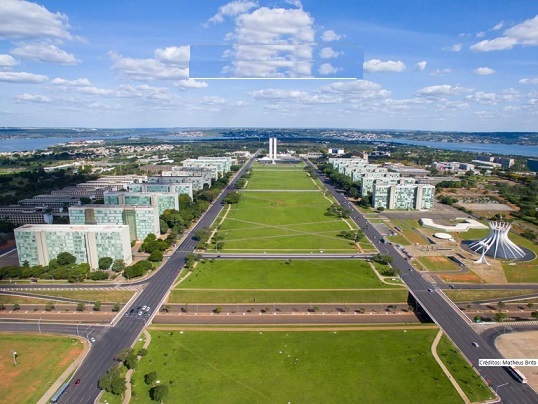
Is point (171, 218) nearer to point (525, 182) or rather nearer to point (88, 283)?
point (88, 283)

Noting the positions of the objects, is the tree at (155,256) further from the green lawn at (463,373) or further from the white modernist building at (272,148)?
the white modernist building at (272,148)

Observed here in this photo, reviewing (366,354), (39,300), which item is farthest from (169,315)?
(366,354)

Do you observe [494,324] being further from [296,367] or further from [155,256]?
[155,256]

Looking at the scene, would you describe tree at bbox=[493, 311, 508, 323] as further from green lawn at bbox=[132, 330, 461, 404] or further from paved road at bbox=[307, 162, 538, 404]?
green lawn at bbox=[132, 330, 461, 404]

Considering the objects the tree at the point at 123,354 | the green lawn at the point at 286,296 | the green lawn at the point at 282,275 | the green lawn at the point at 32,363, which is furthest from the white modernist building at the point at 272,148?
the tree at the point at 123,354

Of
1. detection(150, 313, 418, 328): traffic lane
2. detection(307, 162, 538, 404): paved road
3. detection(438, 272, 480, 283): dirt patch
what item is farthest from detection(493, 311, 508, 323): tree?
detection(438, 272, 480, 283): dirt patch

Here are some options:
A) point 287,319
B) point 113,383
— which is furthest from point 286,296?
point 113,383

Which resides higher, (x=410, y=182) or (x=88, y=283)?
(x=410, y=182)
